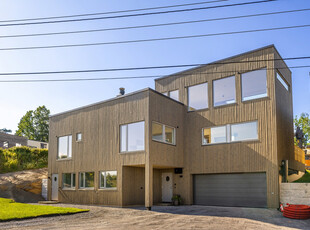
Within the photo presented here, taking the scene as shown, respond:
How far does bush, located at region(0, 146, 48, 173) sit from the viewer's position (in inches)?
963

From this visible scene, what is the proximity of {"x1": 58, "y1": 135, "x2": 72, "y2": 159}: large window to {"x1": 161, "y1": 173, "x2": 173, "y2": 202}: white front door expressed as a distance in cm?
591

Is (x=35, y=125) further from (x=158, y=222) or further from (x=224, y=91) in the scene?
(x=158, y=222)

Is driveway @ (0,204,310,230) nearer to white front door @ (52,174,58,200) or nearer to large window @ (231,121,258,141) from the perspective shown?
large window @ (231,121,258,141)

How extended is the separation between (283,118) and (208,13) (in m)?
7.38

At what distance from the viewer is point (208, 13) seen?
11797 mm

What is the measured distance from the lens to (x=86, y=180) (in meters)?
17.9

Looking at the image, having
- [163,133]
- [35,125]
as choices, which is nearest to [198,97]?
[163,133]

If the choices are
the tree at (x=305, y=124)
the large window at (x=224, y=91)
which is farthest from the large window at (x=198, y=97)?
the tree at (x=305, y=124)

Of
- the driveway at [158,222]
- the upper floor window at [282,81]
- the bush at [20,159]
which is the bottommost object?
the driveway at [158,222]

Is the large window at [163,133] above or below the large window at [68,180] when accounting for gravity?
above

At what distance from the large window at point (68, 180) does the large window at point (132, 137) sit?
4.65m

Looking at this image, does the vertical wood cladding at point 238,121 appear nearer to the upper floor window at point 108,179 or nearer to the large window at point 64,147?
the upper floor window at point 108,179

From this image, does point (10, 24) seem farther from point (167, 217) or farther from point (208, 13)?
point (167, 217)

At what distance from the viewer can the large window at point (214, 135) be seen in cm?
1623
